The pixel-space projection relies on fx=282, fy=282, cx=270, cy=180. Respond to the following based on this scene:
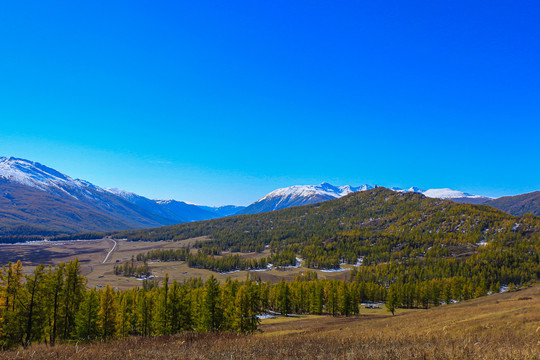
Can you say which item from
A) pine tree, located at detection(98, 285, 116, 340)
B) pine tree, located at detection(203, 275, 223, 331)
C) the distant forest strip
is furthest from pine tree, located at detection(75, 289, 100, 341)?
pine tree, located at detection(203, 275, 223, 331)

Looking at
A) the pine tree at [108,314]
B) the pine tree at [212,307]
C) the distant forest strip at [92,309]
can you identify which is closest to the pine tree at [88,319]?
the distant forest strip at [92,309]

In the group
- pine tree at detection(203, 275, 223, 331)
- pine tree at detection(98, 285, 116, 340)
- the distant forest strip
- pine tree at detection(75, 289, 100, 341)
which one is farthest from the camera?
pine tree at detection(203, 275, 223, 331)

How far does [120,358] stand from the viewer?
10.2 meters

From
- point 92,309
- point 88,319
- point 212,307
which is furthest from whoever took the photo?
point 212,307

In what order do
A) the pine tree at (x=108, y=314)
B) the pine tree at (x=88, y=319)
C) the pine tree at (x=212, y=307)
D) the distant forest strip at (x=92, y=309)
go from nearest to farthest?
→ the distant forest strip at (x=92, y=309), the pine tree at (x=88, y=319), the pine tree at (x=108, y=314), the pine tree at (x=212, y=307)

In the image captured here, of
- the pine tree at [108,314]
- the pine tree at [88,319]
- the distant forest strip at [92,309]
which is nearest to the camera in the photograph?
the distant forest strip at [92,309]

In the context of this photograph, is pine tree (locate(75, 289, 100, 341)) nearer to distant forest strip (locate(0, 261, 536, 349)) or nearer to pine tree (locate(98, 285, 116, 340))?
distant forest strip (locate(0, 261, 536, 349))

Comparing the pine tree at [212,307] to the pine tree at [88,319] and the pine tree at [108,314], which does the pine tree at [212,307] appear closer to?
the pine tree at [108,314]

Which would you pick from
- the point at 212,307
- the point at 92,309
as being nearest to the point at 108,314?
the point at 92,309

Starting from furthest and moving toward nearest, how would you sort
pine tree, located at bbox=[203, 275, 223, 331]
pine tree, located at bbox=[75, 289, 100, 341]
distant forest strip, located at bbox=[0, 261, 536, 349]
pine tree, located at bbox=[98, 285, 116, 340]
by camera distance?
pine tree, located at bbox=[203, 275, 223, 331]
pine tree, located at bbox=[98, 285, 116, 340]
pine tree, located at bbox=[75, 289, 100, 341]
distant forest strip, located at bbox=[0, 261, 536, 349]

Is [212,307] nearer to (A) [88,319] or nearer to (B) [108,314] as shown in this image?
(B) [108,314]

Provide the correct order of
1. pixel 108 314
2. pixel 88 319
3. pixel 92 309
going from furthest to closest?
pixel 108 314 → pixel 92 309 → pixel 88 319

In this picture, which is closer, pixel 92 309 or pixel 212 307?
pixel 92 309

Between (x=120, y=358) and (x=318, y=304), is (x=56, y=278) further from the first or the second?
(x=318, y=304)
